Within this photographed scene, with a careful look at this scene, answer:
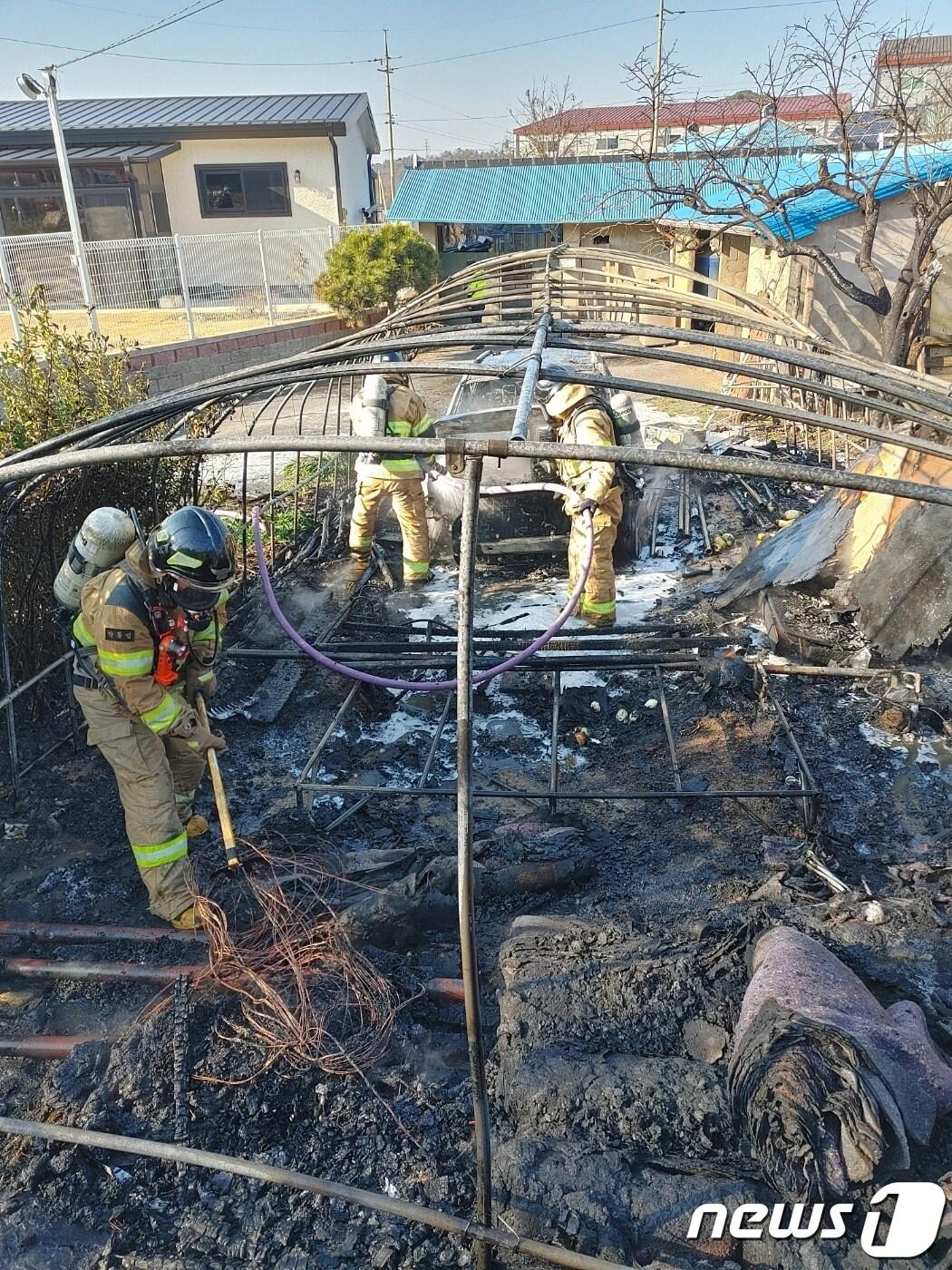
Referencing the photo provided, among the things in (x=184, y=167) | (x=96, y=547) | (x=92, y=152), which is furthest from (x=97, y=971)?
(x=184, y=167)

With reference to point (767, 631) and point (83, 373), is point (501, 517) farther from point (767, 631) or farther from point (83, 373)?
point (83, 373)

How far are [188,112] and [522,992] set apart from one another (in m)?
27.3

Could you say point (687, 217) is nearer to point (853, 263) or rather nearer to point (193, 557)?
point (853, 263)

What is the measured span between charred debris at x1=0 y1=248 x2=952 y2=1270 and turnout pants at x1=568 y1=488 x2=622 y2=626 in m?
0.28

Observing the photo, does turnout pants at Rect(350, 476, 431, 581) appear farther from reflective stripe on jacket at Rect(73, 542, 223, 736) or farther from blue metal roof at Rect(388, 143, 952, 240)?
blue metal roof at Rect(388, 143, 952, 240)

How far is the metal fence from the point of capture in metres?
14.2

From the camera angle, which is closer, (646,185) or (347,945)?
(347,945)

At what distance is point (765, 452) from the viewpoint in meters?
11.6

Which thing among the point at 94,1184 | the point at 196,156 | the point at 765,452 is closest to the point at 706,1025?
the point at 94,1184

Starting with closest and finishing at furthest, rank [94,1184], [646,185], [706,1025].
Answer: [94,1184] < [706,1025] < [646,185]

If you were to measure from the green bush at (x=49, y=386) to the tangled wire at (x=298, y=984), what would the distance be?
142 inches

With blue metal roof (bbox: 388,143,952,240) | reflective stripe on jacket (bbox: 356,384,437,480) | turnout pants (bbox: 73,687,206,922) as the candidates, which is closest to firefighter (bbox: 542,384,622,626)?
reflective stripe on jacket (bbox: 356,384,437,480)

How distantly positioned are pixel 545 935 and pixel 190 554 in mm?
2287

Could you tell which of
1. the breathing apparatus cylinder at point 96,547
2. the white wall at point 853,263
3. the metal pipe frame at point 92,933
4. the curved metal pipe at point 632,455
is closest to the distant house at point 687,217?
the white wall at point 853,263
